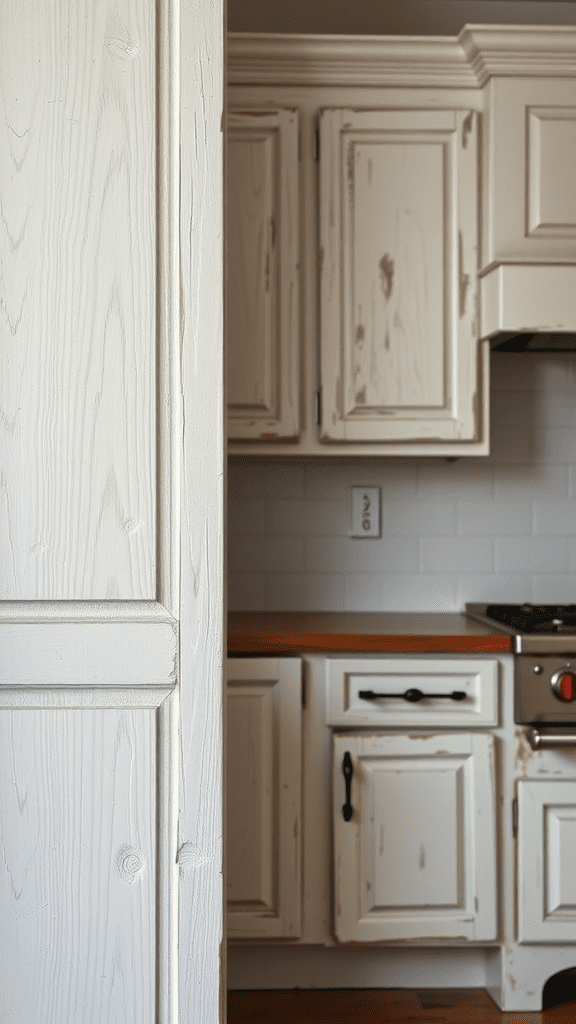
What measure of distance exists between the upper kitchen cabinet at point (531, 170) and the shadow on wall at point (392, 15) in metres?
0.50

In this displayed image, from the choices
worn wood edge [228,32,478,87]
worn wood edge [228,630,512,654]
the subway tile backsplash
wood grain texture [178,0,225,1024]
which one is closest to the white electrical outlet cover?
the subway tile backsplash

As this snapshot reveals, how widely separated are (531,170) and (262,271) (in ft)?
2.39

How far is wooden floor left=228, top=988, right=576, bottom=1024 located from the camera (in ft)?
6.73

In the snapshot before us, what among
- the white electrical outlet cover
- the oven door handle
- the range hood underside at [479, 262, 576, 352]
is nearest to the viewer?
the oven door handle

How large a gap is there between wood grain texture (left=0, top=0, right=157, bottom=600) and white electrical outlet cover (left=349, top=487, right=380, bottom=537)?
131cm

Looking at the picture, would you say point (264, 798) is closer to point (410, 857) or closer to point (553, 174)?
point (410, 857)

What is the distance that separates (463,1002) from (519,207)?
196 centimetres

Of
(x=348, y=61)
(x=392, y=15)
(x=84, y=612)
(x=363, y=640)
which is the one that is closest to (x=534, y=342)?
(x=348, y=61)

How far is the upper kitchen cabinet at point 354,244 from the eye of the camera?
2.29 metres

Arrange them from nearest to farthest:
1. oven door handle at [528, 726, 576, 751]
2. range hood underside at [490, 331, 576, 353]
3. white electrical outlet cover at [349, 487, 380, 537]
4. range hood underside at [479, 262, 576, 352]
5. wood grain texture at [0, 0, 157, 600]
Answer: wood grain texture at [0, 0, 157, 600] → oven door handle at [528, 726, 576, 751] → range hood underside at [479, 262, 576, 352] → range hood underside at [490, 331, 576, 353] → white electrical outlet cover at [349, 487, 380, 537]

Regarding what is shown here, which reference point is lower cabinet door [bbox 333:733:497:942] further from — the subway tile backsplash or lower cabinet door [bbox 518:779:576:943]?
the subway tile backsplash

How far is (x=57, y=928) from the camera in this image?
4.53ft

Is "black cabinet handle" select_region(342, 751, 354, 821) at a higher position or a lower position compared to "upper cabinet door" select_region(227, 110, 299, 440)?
lower

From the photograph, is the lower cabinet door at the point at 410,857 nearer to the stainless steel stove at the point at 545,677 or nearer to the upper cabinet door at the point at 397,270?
the stainless steel stove at the point at 545,677
